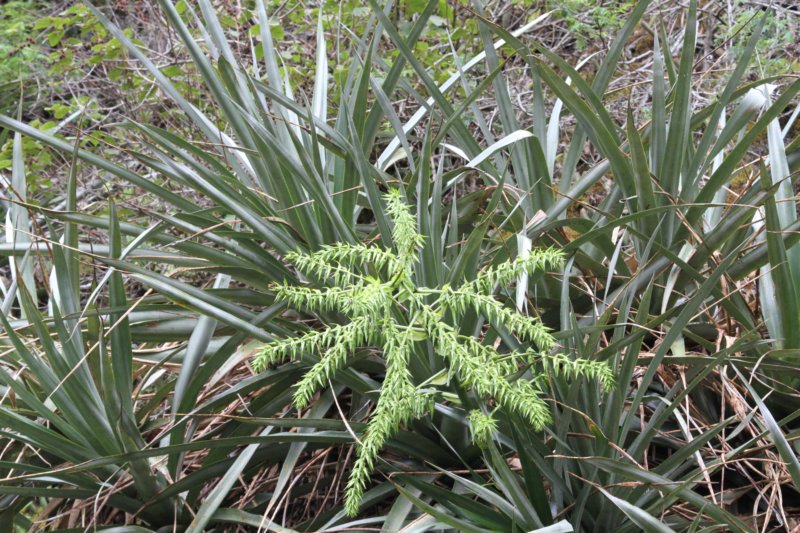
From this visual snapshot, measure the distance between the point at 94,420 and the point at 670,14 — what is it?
10.3 feet

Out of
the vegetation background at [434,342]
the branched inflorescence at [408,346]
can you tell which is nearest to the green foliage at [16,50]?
the vegetation background at [434,342]

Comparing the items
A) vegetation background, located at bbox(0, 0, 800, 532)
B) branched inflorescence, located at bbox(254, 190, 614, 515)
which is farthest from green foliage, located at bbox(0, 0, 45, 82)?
branched inflorescence, located at bbox(254, 190, 614, 515)

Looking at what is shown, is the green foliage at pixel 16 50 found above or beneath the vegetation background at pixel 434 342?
above

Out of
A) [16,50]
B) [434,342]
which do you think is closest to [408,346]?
[434,342]

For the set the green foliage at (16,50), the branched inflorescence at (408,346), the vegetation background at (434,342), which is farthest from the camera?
the green foliage at (16,50)

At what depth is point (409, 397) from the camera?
1289 millimetres

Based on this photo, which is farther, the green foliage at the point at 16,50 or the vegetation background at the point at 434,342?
the green foliage at the point at 16,50

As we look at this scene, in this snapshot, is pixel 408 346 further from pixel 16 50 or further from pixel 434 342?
pixel 16 50

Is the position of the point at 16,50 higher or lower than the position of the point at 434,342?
higher

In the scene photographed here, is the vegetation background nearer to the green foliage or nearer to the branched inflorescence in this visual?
the branched inflorescence

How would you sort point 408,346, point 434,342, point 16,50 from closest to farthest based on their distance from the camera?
point 408,346, point 434,342, point 16,50

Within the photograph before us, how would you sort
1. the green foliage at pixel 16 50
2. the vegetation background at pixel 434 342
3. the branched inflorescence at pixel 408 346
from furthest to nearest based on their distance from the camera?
the green foliage at pixel 16 50 < the vegetation background at pixel 434 342 < the branched inflorescence at pixel 408 346

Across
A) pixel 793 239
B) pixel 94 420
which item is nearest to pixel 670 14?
pixel 793 239

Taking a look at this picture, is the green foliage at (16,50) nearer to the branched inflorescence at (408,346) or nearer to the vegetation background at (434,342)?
the vegetation background at (434,342)
